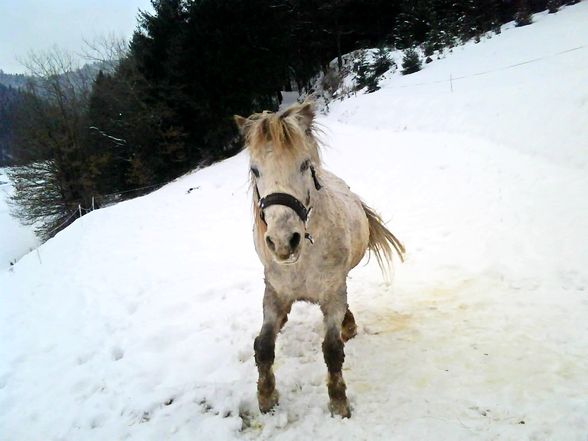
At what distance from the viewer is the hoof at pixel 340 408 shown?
2.60 m

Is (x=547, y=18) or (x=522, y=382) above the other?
(x=547, y=18)

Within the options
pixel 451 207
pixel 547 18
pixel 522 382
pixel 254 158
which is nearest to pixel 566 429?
pixel 522 382

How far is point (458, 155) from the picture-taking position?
8.15 m

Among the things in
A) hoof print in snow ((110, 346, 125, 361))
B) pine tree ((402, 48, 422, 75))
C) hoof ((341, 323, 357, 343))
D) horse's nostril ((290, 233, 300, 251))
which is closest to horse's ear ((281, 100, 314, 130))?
horse's nostril ((290, 233, 300, 251))

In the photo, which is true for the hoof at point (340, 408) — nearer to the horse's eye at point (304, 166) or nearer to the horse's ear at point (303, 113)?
the horse's eye at point (304, 166)

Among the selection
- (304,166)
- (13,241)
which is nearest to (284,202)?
(304,166)

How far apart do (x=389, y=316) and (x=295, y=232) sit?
2431 millimetres

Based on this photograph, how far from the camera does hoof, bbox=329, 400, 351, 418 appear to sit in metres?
2.60

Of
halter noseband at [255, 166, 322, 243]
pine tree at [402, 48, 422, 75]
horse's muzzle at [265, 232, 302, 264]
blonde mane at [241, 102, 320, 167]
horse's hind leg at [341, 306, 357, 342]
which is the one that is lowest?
horse's hind leg at [341, 306, 357, 342]

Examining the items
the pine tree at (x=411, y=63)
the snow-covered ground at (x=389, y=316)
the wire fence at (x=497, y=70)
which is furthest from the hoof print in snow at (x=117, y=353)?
the pine tree at (x=411, y=63)

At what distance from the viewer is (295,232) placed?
6.51ft

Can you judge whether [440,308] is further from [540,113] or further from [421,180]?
[540,113]

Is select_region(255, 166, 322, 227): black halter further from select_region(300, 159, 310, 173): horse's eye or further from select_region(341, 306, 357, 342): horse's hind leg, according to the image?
select_region(341, 306, 357, 342): horse's hind leg

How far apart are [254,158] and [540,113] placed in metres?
7.60
